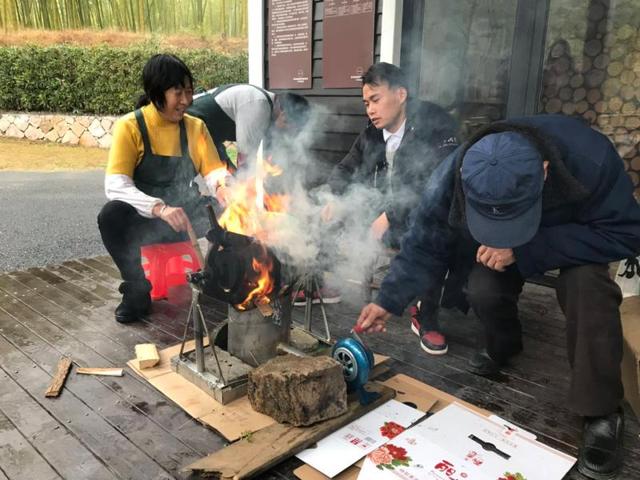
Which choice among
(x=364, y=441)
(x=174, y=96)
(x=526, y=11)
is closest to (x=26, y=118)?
(x=174, y=96)

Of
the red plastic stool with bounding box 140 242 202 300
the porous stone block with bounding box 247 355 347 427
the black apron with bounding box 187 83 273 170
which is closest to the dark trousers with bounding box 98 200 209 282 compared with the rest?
the red plastic stool with bounding box 140 242 202 300

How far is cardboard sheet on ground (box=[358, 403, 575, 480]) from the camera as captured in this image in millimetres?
1871

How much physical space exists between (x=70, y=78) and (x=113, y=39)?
14.3 ft

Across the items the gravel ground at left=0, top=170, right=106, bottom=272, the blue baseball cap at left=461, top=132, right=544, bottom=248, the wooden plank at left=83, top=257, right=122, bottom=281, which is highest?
the blue baseball cap at left=461, top=132, right=544, bottom=248

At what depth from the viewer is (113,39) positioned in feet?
54.1

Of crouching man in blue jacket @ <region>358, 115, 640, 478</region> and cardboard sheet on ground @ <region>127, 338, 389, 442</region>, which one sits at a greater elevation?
crouching man in blue jacket @ <region>358, 115, 640, 478</region>

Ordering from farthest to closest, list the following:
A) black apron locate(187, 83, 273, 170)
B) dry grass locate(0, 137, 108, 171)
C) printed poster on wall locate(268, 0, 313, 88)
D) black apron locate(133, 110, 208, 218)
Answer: dry grass locate(0, 137, 108, 171) → printed poster on wall locate(268, 0, 313, 88) → black apron locate(187, 83, 273, 170) → black apron locate(133, 110, 208, 218)

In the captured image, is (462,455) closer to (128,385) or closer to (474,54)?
(128,385)

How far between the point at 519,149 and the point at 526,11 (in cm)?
233

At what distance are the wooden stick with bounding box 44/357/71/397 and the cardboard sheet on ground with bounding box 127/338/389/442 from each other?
0.31m

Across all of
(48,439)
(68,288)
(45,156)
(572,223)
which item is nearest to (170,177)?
(68,288)

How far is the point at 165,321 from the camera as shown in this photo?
333 cm

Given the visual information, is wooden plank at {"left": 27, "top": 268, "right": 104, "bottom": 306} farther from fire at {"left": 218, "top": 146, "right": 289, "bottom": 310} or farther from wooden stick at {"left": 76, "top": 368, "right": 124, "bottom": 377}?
fire at {"left": 218, "top": 146, "right": 289, "bottom": 310}

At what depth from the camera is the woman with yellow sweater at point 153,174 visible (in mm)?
3150
